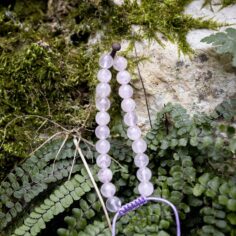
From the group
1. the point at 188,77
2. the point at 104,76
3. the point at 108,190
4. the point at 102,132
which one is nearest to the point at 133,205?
the point at 108,190

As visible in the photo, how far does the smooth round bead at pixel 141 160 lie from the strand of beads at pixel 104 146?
0.13 metres

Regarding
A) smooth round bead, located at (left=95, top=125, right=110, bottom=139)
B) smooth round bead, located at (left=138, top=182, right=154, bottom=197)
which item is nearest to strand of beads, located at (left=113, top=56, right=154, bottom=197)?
smooth round bead, located at (left=138, top=182, right=154, bottom=197)

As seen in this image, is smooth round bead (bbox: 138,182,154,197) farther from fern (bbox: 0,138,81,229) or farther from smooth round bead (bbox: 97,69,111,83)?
smooth round bead (bbox: 97,69,111,83)

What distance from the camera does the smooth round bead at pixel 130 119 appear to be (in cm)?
208

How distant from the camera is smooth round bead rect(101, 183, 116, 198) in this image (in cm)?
199

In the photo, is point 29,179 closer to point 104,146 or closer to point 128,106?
point 104,146

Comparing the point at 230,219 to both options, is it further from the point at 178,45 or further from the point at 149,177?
the point at 178,45

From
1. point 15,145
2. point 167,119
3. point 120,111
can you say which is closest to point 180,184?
point 167,119

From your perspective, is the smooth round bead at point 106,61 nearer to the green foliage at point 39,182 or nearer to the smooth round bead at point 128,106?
the smooth round bead at point 128,106

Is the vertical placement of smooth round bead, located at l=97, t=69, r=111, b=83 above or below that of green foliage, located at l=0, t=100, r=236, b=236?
above

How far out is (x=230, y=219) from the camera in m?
1.75

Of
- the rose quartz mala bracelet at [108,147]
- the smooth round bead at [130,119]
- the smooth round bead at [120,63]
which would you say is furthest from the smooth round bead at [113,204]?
the smooth round bead at [120,63]

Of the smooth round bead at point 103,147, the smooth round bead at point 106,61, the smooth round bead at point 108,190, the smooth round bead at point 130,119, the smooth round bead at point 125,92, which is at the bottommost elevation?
the smooth round bead at point 108,190

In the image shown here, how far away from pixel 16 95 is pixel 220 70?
1100 millimetres
